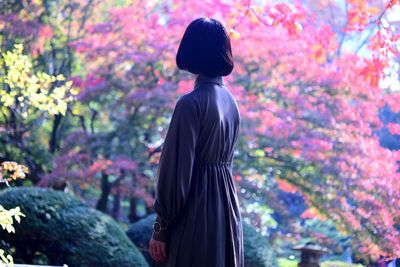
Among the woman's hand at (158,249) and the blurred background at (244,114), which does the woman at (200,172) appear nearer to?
the woman's hand at (158,249)

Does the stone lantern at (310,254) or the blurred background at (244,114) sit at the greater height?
the blurred background at (244,114)

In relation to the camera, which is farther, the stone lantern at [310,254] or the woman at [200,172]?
the stone lantern at [310,254]

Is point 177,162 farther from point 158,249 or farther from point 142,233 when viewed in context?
point 142,233

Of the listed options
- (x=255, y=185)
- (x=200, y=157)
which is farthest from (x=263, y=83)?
(x=200, y=157)

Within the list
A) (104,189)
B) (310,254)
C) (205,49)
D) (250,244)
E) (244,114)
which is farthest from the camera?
(104,189)

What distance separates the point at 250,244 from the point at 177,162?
310cm

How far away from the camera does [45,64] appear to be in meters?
7.09

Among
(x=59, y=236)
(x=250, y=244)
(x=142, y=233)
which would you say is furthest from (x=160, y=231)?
(x=142, y=233)

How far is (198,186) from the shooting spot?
7.52 feet

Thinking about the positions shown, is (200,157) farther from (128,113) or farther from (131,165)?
(128,113)

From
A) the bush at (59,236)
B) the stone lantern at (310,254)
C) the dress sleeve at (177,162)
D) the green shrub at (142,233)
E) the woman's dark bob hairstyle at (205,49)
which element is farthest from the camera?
the green shrub at (142,233)

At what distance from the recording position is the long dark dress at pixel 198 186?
2.22 m

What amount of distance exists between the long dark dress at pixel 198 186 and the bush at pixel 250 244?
2.80 meters

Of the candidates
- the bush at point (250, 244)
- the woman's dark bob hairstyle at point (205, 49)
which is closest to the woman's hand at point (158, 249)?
the woman's dark bob hairstyle at point (205, 49)
